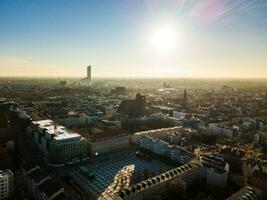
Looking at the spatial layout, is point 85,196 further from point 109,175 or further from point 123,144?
point 123,144

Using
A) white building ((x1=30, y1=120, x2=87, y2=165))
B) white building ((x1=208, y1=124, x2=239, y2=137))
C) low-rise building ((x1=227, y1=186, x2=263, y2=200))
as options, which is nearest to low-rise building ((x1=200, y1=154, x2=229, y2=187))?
low-rise building ((x1=227, y1=186, x2=263, y2=200))

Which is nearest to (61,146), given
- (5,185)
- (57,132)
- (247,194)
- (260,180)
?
(57,132)

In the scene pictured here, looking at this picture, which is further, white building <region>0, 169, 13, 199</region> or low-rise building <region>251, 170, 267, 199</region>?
low-rise building <region>251, 170, 267, 199</region>

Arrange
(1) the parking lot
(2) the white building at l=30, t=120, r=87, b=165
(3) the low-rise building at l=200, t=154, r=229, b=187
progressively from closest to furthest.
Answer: (3) the low-rise building at l=200, t=154, r=229, b=187, (1) the parking lot, (2) the white building at l=30, t=120, r=87, b=165

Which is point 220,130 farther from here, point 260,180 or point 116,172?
point 116,172

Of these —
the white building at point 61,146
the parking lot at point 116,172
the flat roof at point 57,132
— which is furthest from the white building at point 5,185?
the flat roof at point 57,132

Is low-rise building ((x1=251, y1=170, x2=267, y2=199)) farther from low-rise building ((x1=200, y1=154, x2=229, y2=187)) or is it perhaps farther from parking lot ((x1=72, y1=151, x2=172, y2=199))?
parking lot ((x1=72, y1=151, x2=172, y2=199))

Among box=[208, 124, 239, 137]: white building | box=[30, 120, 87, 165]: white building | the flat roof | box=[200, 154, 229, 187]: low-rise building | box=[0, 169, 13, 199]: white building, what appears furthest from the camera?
box=[208, 124, 239, 137]: white building

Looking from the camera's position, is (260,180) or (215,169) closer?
(260,180)

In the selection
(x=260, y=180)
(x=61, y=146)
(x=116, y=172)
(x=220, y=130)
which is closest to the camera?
(x=260, y=180)
